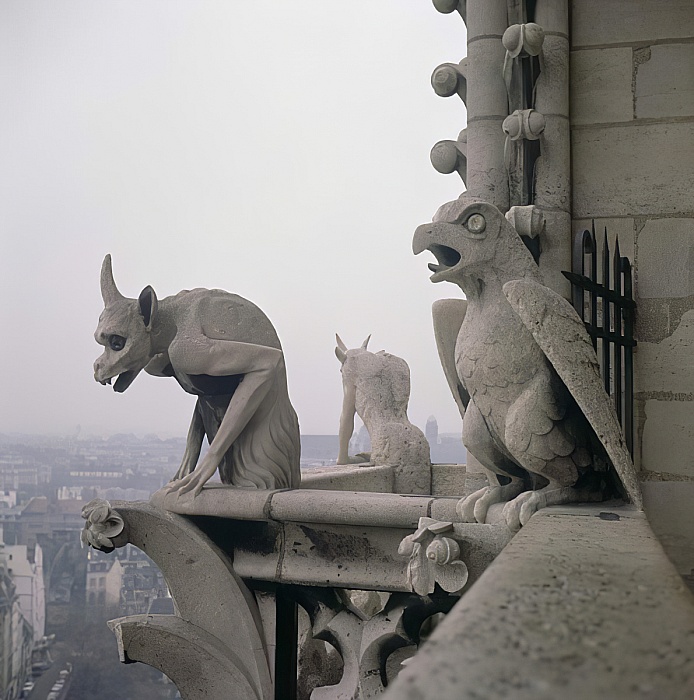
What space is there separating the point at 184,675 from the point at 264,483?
0.50 m

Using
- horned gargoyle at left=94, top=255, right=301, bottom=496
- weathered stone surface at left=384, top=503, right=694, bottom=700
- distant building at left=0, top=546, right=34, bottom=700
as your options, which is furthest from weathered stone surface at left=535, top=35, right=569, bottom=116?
distant building at left=0, top=546, right=34, bottom=700

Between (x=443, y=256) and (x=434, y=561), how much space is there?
0.61m

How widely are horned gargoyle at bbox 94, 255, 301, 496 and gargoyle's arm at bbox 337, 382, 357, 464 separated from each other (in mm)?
1868

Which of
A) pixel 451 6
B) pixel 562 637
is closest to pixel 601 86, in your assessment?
pixel 451 6

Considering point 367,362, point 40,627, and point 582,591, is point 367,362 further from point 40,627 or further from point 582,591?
point 582,591

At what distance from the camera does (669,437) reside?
2332 mm

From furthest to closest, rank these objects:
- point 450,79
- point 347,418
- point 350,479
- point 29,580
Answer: point 29,580 → point 347,418 → point 350,479 → point 450,79

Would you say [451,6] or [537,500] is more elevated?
[451,6]

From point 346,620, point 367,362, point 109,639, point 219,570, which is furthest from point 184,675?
point 109,639

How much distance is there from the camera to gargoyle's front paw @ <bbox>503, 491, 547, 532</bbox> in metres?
1.71

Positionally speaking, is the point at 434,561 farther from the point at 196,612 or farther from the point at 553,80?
the point at 553,80

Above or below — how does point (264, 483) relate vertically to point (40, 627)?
above

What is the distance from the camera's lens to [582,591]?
2.37ft

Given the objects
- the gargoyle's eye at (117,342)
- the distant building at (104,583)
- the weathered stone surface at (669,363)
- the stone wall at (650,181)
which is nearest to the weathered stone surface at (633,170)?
the stone wall at (650,181)
